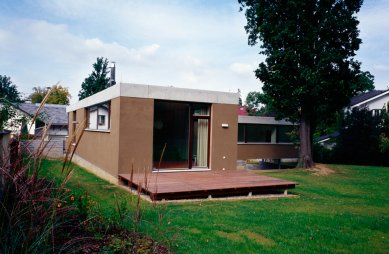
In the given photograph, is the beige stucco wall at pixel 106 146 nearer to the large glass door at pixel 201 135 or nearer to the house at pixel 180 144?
the house at pixel 180 144

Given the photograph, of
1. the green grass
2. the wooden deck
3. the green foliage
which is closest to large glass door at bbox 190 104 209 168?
the wooden deck

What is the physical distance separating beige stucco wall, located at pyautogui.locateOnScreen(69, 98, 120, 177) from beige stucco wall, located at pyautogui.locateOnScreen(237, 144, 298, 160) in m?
10.2

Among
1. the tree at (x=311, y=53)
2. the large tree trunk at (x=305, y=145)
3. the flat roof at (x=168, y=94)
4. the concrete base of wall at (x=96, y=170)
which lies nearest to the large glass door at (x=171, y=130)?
the concrete base of wall at (x=96, y=170)

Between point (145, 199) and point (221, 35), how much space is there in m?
12.7

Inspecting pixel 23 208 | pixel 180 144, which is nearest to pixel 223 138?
pixel 180 144

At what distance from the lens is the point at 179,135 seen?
1520 centimetres

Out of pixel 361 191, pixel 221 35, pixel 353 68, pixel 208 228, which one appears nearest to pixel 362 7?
pixel 353 68

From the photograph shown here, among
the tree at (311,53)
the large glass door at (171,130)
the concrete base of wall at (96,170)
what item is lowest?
the concrete base of wall at (96,170)

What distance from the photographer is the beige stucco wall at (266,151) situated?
70.1ft

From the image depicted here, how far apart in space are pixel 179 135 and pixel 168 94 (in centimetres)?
441

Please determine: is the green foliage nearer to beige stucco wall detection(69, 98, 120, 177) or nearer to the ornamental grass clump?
beige stucco wall detection(69, 98, 120, 177)

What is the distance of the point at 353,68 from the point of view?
17047mm

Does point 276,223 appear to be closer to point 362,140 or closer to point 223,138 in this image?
point 223,138

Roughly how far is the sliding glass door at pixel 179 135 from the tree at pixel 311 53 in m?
5.83
